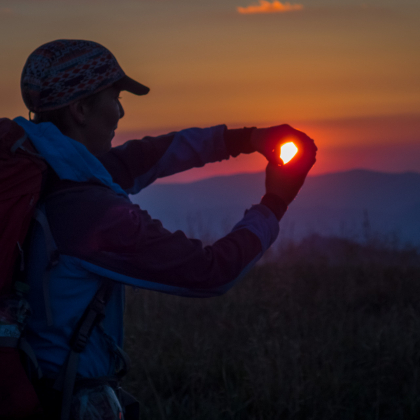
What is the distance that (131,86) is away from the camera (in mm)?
1890

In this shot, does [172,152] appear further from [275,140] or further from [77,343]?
[77,343]

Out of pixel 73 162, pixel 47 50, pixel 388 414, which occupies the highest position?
pixel 47 50

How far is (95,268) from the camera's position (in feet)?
4.58

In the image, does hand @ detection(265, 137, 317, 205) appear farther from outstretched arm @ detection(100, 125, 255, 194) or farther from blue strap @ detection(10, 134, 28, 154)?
blue strap @ detection(10, 134, 28, 154)

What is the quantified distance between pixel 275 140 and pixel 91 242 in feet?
2.82

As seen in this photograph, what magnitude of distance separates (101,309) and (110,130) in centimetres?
66

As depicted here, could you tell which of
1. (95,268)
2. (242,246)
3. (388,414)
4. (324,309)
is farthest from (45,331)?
(324,309)

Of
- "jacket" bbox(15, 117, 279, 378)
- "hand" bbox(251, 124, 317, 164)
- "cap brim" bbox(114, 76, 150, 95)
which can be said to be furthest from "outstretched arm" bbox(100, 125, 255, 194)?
"jacket" bbox(15, 117, 279, 378)

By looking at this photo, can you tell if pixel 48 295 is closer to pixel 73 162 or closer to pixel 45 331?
pixel 45 331

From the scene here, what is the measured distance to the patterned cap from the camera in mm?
1610

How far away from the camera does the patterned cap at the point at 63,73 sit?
5.28ft

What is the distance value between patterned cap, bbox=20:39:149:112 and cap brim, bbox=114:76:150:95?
13 cm

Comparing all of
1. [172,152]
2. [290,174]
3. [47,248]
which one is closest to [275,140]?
[290,174]

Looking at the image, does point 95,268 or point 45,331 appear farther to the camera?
point 45,331
